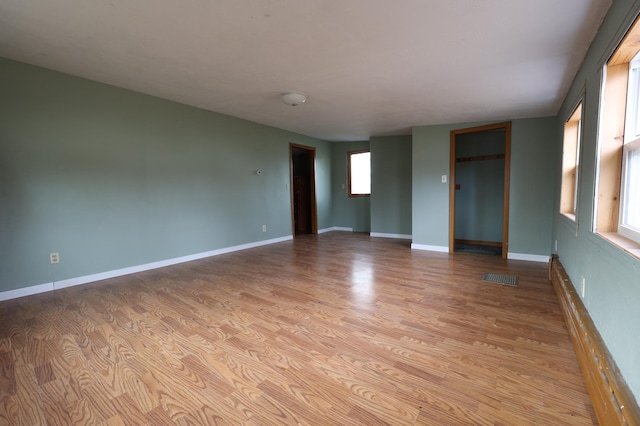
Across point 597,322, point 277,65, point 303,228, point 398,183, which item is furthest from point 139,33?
point 303,228

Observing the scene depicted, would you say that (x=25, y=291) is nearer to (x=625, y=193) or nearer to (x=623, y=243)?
(x=623, y=243)

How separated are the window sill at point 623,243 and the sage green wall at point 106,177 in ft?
14.8

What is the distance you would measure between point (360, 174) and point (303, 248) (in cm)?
298

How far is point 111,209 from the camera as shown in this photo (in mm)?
3422

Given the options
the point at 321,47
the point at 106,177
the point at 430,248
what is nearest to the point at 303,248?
the point at 430,248

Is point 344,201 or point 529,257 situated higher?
point 344,201

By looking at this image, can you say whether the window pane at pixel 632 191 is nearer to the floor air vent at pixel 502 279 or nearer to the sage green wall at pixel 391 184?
the floor air vent at pixel 502 279

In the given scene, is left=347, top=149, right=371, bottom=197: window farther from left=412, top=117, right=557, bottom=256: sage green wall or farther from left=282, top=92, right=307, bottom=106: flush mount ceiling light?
left=282, top=92, right=307, bottom=106: flush mount ceiling light

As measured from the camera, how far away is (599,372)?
1332 millimetres

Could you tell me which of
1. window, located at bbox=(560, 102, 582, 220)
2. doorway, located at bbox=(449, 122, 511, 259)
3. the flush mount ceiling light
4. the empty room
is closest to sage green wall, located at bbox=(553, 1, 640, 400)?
the empty room

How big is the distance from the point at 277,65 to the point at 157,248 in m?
2.96

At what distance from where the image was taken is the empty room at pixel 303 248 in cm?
144

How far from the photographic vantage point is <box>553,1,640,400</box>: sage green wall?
1.17 m

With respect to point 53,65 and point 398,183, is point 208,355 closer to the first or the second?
point 53,65
